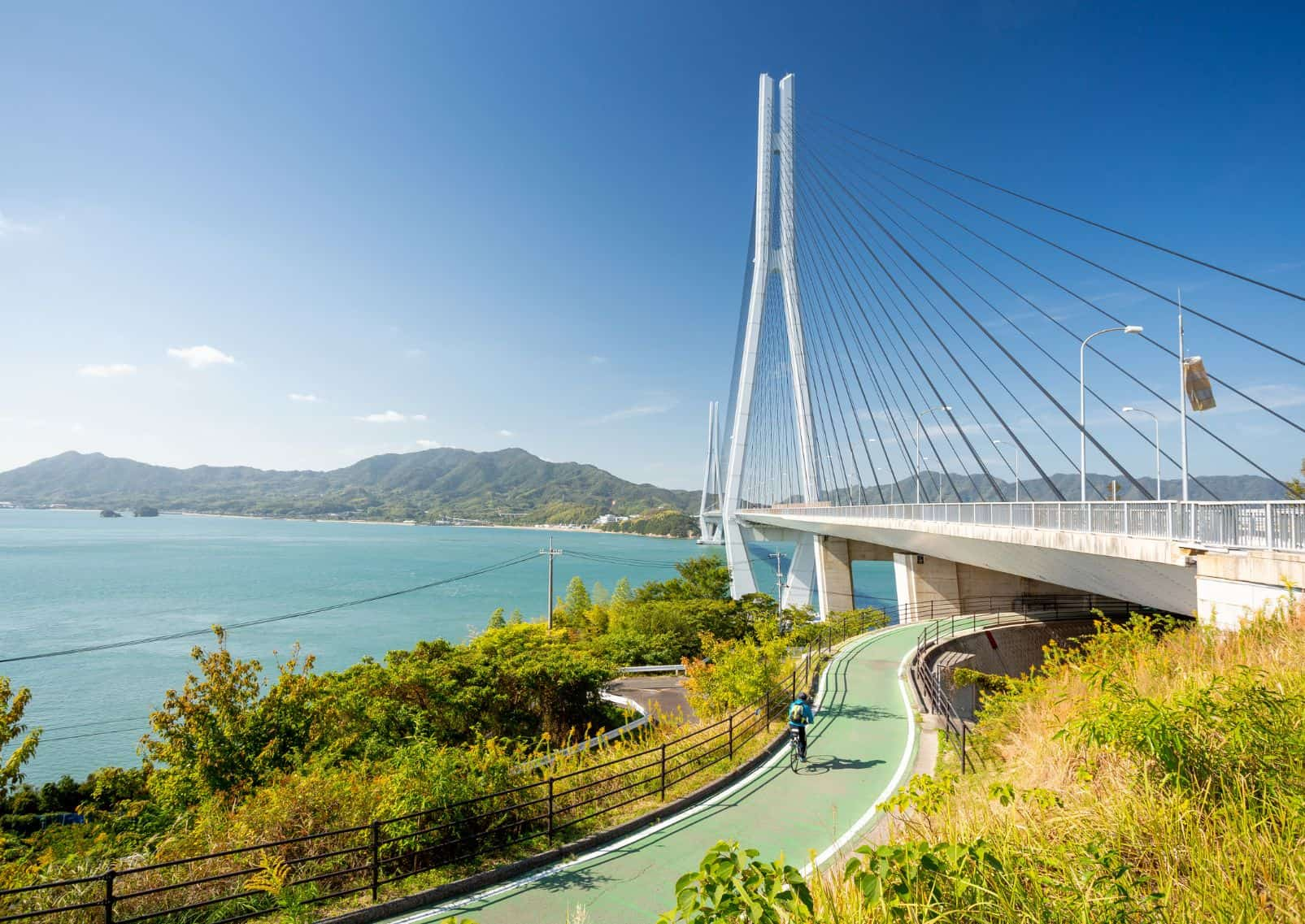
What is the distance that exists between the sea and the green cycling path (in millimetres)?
15609

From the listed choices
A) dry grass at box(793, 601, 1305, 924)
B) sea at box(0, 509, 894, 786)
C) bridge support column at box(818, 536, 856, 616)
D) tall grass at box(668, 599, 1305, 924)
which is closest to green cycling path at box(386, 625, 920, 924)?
dry grass at box(793, 601, 1305, 924)

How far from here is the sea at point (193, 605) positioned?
38.2 meters

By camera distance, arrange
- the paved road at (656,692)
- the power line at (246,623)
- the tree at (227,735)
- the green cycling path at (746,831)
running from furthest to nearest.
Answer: the power line at (246,623)
the paved road at (656,692)
the tree at (227,735)
the green cycling path at (746,831)

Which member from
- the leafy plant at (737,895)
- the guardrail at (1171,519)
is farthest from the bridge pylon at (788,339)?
the leafy plant at (737,895)

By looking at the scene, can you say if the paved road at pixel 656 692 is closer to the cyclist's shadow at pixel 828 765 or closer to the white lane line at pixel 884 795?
the white lane line at pixel 884 795

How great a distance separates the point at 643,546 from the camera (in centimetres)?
16312

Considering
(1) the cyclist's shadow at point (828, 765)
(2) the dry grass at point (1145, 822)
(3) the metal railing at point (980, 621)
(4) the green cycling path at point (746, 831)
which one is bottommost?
(3) the metal railing at point (980, 621)

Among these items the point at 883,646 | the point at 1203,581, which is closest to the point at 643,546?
the point at 883,646

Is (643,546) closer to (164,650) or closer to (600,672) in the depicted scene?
(164,650)

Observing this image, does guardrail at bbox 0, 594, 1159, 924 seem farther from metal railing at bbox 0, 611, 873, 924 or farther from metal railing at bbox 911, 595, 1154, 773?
metal railing at bbox 911, 595, 1154, 773

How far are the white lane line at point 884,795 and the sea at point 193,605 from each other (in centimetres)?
1662

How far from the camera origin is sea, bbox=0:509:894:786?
38250 mm

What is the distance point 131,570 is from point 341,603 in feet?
155

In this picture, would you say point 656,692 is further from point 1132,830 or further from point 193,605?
point 193,605
